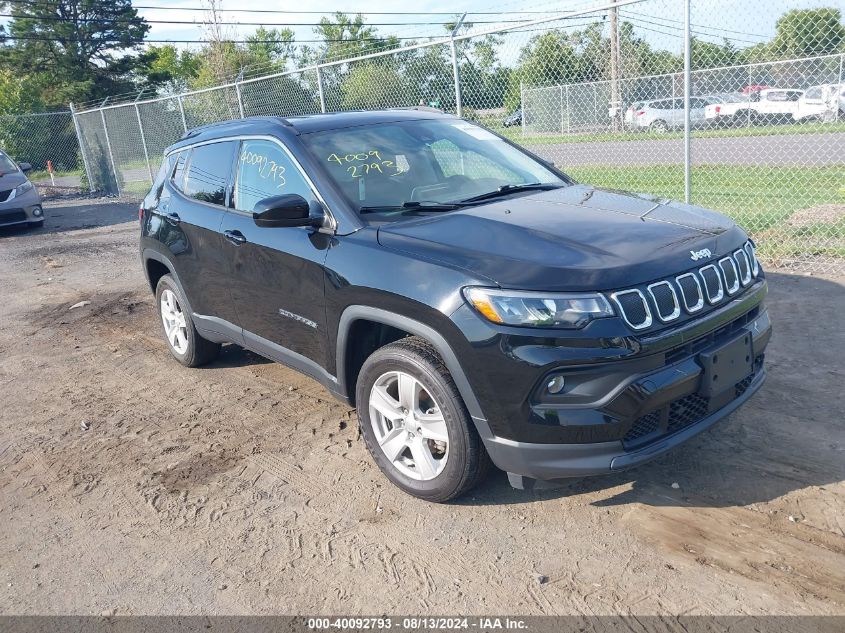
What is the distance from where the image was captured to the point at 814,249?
6.84 m

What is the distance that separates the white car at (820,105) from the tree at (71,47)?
4206cm

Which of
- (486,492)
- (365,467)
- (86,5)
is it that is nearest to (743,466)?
(486,492)

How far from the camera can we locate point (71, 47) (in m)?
44.5

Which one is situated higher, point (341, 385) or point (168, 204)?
point (168, 204)

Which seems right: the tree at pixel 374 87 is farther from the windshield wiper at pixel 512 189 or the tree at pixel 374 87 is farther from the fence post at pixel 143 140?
the fence post at pixel 143 140

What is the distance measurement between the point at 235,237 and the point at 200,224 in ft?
1.81

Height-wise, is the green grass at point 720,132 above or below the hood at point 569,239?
below

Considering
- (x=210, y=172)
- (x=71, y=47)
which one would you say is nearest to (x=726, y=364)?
(x=210, y=172)

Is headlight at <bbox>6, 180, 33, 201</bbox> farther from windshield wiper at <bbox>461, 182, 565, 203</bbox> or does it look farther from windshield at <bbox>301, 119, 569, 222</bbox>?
windshield wiper at <bbox>461, 182, 565, 203</bbox>

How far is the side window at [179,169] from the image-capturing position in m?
5.23

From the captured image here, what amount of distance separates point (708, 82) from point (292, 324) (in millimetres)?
8774

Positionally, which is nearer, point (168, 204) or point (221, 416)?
point (221, 416)

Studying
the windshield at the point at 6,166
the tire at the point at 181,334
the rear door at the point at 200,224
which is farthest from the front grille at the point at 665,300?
the windshield at the point at 6,166

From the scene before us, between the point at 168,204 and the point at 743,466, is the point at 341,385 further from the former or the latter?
the point at 168,204
